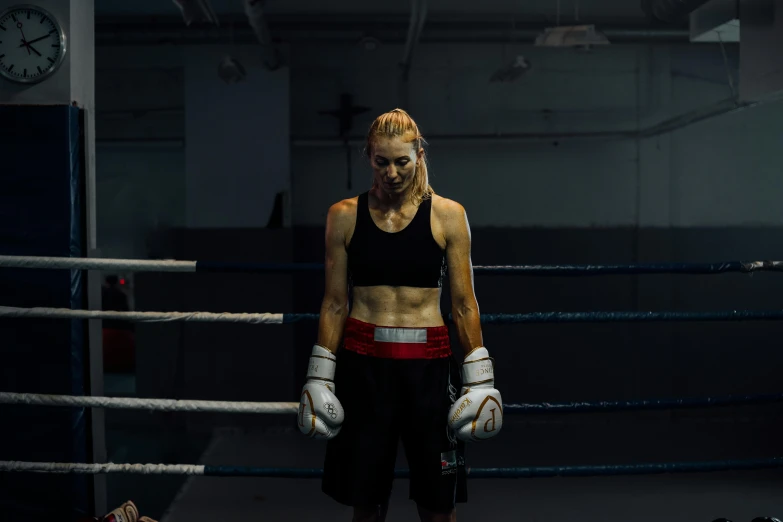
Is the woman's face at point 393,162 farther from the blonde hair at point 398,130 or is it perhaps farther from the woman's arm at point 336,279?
the woman's arm at point 336,279

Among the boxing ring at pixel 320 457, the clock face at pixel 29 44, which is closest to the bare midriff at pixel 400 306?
the boxing ring at pixel 320 457

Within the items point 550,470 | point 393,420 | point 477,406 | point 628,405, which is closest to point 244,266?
point 393,420

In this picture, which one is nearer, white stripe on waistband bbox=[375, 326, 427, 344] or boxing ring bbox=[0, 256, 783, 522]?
white stripe on waistband bbox=[375, 326, 427, 344]

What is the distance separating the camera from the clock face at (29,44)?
98.8 inches

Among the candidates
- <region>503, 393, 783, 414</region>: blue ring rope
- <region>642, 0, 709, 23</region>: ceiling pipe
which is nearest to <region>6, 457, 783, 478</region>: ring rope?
<region>503, 393, 783, 414</region>: blue ring rope

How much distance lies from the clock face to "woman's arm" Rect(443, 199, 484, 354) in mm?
1582

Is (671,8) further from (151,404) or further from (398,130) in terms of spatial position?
(151,404)

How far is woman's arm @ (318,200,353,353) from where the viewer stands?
1.94 meters

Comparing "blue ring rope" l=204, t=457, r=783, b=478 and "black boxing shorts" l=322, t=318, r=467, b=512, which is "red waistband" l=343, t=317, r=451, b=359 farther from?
"blue ring rope" l=204, t=457, r=783, b=478

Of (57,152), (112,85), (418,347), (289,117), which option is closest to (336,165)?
(289,117)

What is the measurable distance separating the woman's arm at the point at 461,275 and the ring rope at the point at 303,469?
Answer: 0.53 meters

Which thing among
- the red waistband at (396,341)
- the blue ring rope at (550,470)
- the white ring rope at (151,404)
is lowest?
the blue ring rope at (550,470)

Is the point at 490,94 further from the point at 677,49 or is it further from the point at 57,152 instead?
the point at 57,152

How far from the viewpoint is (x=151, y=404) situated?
7.20 ft
